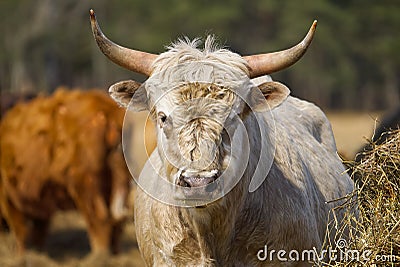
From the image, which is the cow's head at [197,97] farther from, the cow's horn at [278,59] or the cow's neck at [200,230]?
the cow's neck at [200,230]

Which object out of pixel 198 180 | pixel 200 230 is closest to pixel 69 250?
pixel 200 230

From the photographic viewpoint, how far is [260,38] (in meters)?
48.0

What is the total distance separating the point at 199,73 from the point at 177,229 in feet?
3.07

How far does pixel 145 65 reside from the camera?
494 cm

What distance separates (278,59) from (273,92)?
0.21 metres

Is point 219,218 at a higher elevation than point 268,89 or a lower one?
lower

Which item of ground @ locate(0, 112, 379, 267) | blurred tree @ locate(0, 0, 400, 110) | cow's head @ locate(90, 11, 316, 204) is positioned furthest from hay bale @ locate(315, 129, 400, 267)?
blurred tree @ locate(0, 0, 400, 110)

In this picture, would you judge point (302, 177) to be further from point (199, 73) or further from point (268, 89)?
point (199, 73)

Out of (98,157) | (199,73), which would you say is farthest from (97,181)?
(199,73)

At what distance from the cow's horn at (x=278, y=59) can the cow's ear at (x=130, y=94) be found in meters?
0.65

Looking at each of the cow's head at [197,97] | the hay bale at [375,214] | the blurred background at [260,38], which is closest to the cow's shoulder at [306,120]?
the hay bale at [375,214]

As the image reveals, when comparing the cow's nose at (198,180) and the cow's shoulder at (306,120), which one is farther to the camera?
the cow's shoulder at (306,120)
